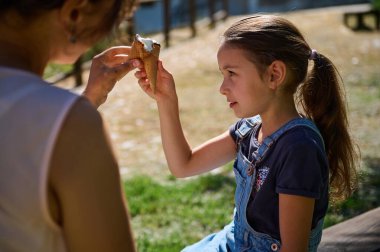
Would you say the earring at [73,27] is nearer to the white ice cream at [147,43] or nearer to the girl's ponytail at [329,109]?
the white ice cream at [147,43]

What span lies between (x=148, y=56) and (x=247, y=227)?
2.09 ft

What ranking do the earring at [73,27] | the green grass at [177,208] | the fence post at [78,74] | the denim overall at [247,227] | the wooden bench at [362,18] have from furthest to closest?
the wooden bench at [362,18] < the fence post at [78,74] < the green grass at [177,208] < the denim overall at [247,227] < the earring at [73,27]

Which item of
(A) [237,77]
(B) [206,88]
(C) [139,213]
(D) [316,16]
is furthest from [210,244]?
(D) [316,16]

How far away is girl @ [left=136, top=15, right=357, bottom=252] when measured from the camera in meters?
1.88

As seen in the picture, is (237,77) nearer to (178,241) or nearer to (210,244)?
(210,244)

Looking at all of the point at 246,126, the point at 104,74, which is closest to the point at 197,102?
the point at 246,126

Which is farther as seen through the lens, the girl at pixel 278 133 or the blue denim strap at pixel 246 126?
the blue denim strap at pixel 246 126

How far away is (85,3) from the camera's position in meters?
1.13

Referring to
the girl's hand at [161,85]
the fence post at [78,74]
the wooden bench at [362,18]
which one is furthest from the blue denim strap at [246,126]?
the wooden bench at [362,18]

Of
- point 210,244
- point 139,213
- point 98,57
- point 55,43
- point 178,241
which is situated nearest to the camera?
point 55,43

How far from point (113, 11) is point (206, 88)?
736 centimetres

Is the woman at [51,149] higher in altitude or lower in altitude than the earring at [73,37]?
lower

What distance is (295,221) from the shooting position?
185 cm

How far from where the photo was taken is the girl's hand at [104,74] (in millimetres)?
1858
